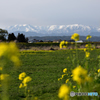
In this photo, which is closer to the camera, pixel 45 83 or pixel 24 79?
pixel 24 79

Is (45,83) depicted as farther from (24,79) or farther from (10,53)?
(10,53)

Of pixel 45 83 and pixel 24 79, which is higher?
pixel 24 79

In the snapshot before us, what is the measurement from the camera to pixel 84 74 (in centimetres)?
109

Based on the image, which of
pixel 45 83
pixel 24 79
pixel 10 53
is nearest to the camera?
pixel 10 53

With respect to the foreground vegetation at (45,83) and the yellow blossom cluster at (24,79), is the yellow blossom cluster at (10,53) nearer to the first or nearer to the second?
the foreground vegetation at (45,83)

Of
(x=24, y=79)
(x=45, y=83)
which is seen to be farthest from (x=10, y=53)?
(x=45, y=83)

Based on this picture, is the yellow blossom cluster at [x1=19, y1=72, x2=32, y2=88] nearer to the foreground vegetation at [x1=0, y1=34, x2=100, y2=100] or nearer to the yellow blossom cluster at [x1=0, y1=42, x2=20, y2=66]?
the foreground vegetation at [x1=0, y1=34, x2=100, y2=100]

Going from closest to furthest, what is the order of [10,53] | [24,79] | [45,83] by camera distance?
1. [10,53]
2. [24,79]
3. [45,83]

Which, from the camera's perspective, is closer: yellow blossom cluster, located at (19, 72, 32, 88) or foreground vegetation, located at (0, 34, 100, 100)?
foreground vegetation, located at (0, 34, 100, 100)

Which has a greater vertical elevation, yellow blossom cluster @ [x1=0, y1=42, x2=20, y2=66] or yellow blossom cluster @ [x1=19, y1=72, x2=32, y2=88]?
yellow blossom cluster @ [x1=0, y1=42, x2=20, y2=66]

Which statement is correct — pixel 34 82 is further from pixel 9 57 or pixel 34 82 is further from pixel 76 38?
pixel 9 57

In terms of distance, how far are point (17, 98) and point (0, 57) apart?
2.76m

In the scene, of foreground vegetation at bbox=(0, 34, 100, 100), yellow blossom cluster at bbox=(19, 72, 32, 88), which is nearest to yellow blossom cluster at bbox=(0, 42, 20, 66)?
foreground vegetation at bbox=(0, 34, 100, 100)

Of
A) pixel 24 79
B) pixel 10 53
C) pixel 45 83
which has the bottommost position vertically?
pixel 45 83
